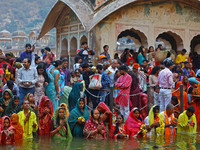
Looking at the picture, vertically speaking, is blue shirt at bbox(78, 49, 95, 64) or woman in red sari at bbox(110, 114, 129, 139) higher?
blue shirt at bbox(78, 49, 95, 64)

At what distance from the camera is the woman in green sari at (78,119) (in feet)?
30.3

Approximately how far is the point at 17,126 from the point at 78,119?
1.40 m

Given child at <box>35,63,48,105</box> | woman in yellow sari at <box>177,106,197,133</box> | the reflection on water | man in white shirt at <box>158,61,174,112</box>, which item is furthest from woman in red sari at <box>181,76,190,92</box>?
child at <box>35,63,48,105</box>

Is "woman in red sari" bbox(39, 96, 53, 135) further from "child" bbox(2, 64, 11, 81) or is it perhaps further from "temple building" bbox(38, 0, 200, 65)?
"temple building" bbox(38, 0, 200, 65)

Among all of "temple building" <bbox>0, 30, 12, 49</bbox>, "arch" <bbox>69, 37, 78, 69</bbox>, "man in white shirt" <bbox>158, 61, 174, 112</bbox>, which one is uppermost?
"temple building" <bbox>0, 30, 12, 49</bbox>

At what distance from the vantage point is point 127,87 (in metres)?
10.6

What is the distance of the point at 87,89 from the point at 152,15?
618 cm

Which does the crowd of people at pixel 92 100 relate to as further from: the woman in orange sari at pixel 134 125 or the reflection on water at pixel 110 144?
the reflection on water at pixel 110 144

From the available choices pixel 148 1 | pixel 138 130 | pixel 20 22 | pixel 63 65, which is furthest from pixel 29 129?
pixel 20 22

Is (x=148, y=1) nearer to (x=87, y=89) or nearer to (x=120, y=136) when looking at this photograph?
(x=87, y=89)

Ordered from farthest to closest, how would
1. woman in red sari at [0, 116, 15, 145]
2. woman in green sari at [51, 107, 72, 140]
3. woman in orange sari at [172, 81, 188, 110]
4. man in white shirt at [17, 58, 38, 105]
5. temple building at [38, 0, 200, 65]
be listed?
temple building at [38, 0, 200, 65] < woman in orange sari at [172, 81, 188, 110] < man in white shirt at [17, 58, 38, 105] < woman in green sari at [51, 107, 72, 140] < woman in red sari at [0, 116, 15, 145]

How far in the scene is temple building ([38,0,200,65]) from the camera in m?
15.3

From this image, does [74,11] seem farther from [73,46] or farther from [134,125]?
[134,125]

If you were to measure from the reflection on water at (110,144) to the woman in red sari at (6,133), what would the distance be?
0.61 feet
